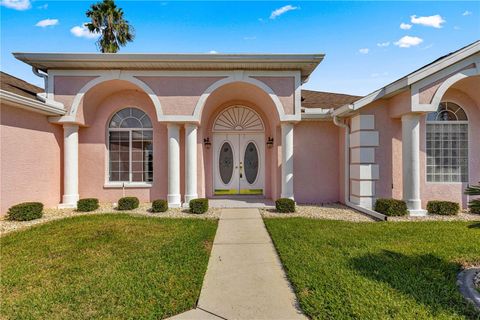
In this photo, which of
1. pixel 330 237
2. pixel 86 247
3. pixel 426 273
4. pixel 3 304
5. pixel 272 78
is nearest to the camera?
pixel 3 304

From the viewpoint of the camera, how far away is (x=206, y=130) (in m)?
10.6

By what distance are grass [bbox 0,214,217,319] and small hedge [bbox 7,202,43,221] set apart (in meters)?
1.33

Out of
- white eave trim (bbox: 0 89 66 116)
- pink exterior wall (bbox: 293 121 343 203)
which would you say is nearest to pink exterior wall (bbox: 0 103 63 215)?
white eave trim (bbox: 0 89 66 116)

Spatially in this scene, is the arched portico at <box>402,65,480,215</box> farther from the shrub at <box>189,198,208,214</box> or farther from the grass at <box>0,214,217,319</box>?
the shrub at <box>189,198,208,214</box>

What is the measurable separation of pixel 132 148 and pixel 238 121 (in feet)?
15.2

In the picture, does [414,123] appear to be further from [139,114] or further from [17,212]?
[17,212]

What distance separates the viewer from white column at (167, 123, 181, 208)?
29.2 feet

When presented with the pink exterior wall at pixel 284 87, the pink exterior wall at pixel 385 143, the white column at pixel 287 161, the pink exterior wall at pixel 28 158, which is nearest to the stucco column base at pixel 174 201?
the white column at pixel 287 161

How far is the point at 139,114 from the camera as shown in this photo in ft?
32.5

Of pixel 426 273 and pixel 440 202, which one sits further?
pixel 440 202

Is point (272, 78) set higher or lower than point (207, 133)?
higher

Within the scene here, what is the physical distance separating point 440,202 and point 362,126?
337 centimetres

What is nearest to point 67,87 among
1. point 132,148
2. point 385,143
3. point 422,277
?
point 132,148

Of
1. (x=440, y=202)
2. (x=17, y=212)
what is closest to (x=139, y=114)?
(x=17, y=212)
